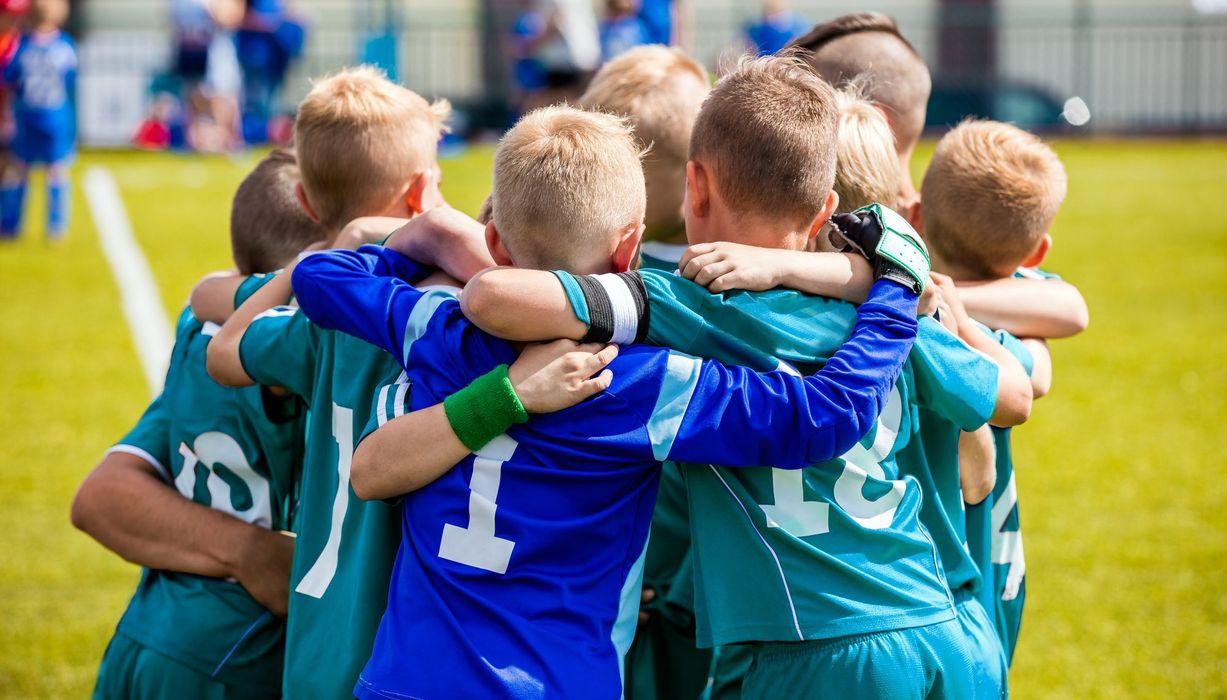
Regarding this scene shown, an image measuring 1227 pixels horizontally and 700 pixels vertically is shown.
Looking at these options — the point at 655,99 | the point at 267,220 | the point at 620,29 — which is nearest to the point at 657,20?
the point at 620,29

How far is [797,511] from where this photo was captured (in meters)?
2.13

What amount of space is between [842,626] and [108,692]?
155 cm

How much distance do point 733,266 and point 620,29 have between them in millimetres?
13403

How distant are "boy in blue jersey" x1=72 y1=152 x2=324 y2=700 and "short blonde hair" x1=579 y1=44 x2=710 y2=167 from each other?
0.77 metres

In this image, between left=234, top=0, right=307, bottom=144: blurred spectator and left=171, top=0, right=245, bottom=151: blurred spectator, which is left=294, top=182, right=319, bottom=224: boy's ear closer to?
left=171, top=0, right=245, bottom=151: blurred spectator

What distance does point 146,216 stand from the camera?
1276cm

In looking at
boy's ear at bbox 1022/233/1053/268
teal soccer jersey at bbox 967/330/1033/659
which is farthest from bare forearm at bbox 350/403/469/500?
boy's ear at bbox 1022/233/1053/268

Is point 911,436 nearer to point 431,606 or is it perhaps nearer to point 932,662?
point 932,662

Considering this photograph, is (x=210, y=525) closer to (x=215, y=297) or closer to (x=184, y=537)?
(x=184, y=537)

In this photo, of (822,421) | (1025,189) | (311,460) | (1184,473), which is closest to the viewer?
(822,421)

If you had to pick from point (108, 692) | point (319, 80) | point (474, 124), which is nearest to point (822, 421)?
point (319, 80)

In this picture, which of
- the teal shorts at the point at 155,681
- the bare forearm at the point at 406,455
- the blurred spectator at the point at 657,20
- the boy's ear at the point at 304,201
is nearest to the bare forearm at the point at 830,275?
the bare forearm at the point at 406,455

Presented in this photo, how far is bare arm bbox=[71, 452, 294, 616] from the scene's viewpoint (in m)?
2.69

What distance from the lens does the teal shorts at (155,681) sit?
106 inches
